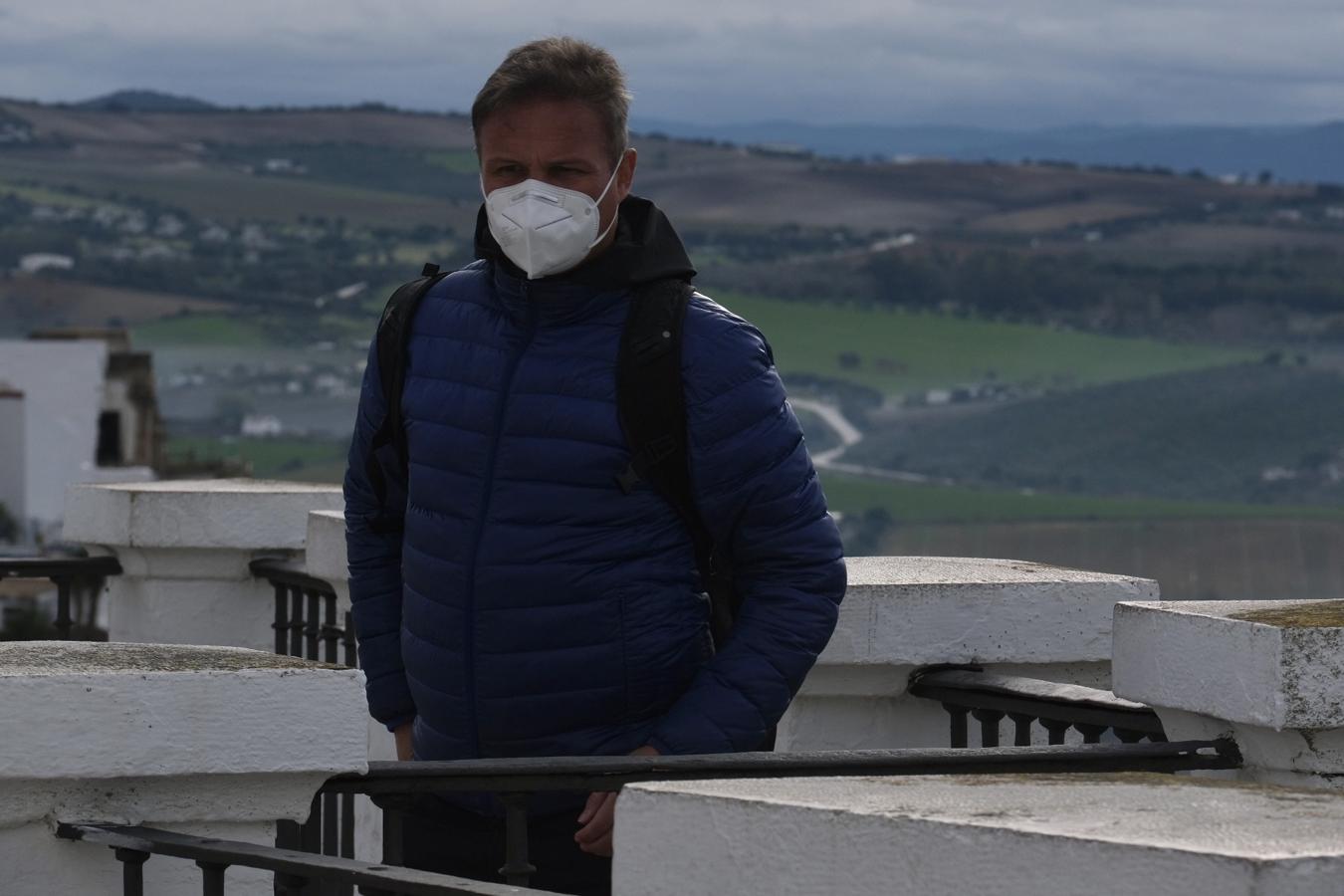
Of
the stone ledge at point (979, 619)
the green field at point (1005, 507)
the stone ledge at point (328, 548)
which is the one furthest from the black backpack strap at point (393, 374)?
the green field at point (1005, 507)

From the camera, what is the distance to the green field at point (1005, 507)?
133625mm

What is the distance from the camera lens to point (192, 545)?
6.73 meters

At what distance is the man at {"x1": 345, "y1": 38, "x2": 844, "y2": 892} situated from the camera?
3.57 metres

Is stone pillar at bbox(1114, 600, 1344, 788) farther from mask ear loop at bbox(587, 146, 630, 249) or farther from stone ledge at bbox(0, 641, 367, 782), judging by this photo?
stone ledge at bbox(0, 641, 367, 782)

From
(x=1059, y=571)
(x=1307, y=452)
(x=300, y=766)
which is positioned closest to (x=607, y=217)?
(x=300, y=766)

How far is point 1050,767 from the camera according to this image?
3.34 metres

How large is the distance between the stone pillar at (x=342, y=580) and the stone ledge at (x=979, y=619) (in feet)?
5.29

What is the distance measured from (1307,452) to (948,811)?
176556mm

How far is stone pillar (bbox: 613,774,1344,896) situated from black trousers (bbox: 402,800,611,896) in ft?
3.85

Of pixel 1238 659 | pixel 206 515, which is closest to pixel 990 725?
pixel 1238 659

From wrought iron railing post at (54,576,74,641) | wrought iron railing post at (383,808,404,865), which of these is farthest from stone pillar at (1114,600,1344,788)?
wrought iron railing post at (54,576,74,641)

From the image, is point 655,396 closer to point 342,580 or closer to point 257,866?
point 257,866

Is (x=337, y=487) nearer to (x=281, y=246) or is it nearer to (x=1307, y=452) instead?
(x=1307, y=452)

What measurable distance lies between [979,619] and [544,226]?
1.46 m
